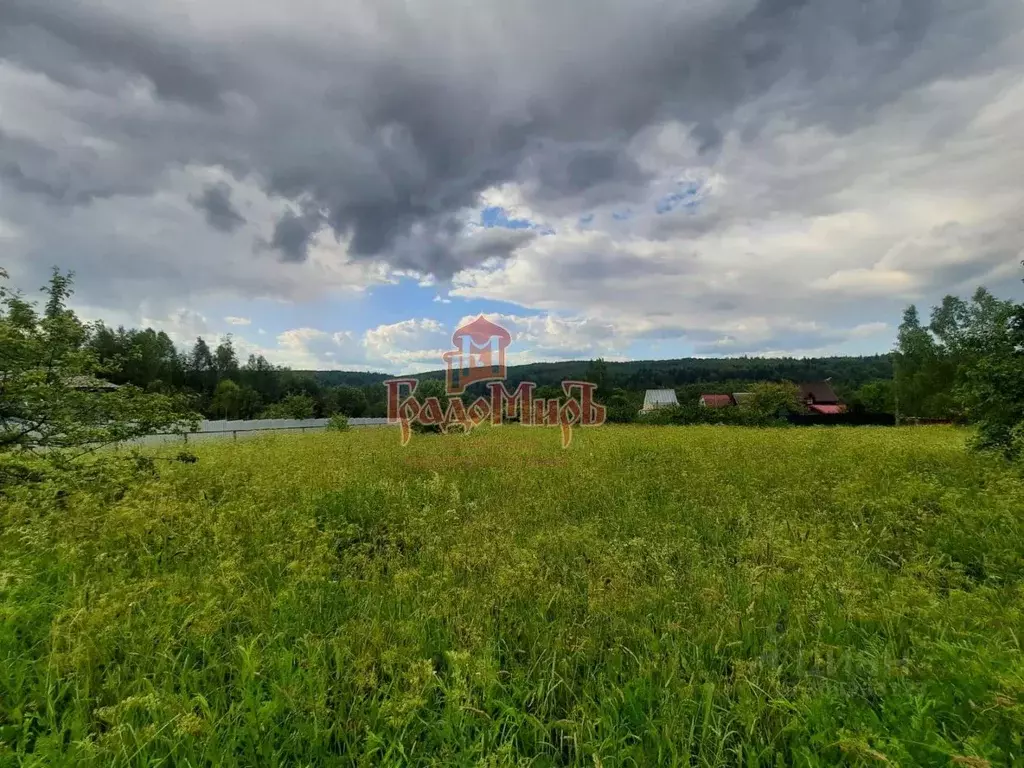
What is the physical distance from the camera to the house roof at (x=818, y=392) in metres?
→ 62.9

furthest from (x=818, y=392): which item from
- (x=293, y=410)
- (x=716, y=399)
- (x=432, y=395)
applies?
(x=293, y=410)

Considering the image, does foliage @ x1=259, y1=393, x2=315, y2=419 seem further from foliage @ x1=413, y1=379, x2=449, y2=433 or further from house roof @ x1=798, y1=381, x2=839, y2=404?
house roof @ x1=798, y1=381, x2=839, y2=404

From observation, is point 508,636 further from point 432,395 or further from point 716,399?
point 716,399

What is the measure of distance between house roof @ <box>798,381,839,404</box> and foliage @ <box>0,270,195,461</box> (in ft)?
239

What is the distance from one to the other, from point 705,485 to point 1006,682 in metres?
5.04

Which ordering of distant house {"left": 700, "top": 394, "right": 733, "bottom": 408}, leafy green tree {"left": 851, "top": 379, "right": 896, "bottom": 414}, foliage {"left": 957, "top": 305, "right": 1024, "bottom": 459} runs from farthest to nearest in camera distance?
distant house {"left": 700, "top": 394, "right": 733, "bottom": 408} → leafy green tree {"left": 851, "top": 379, "right": 896, "bottom": 414} → foliage {"left": 957, "top": 305, "right": 1024, "bottom": 459}

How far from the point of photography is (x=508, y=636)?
9.27 ft

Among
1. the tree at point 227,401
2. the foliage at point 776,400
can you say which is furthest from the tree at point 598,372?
the tree at point 227,401

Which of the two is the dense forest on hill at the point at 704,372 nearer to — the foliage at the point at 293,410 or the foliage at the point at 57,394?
the foliage at the point at 293,410

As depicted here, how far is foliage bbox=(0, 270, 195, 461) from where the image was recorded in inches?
181

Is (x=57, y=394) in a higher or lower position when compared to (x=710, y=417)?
higher

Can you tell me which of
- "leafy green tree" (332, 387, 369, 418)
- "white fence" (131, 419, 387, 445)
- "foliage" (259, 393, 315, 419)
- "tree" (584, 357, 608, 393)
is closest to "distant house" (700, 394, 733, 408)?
"tree" (584, 357, 608, 393)

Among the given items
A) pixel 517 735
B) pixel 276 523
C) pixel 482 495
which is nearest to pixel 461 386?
pixel 482 495

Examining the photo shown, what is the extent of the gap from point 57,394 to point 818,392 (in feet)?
253
